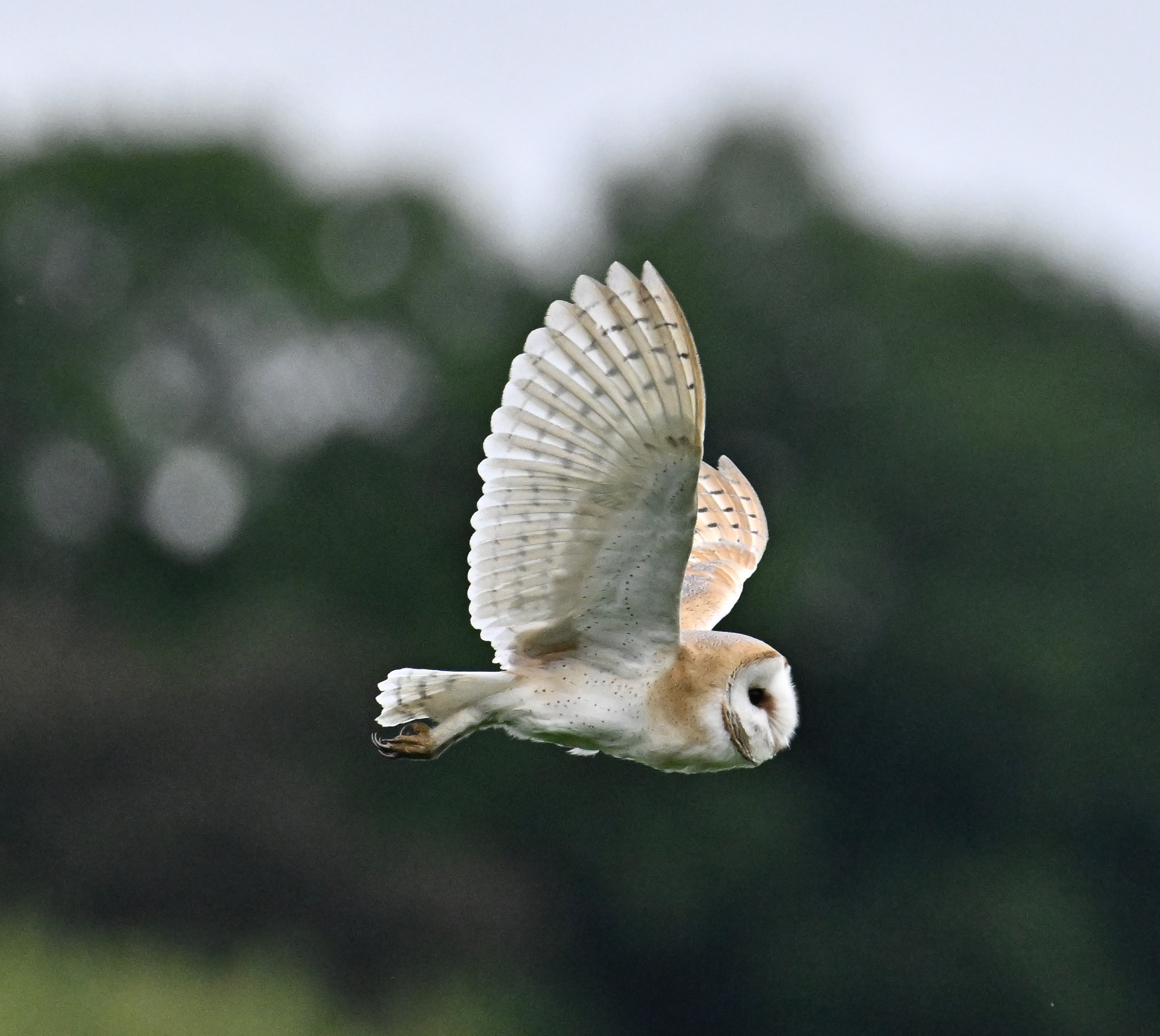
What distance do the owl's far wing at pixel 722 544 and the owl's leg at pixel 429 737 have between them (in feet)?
3.84

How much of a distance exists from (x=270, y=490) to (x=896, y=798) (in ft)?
31.5

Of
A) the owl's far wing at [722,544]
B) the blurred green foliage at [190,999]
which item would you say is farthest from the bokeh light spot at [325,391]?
the owl's far wing at [722,544]

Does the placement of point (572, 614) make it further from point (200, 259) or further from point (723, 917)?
point (200, 259)

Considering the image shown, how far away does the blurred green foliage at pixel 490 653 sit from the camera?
26.3 metres

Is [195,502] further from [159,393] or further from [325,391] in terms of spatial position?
A: [325,391]

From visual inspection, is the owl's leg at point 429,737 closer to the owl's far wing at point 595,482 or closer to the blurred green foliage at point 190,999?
the owl's far wing at point 595,482

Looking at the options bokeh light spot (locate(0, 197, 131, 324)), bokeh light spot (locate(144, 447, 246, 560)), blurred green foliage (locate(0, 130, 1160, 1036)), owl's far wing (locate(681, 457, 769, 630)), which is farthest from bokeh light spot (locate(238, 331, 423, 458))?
owl's far wing (locate(681, 457, 769, 630))

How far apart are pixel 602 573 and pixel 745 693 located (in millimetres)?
582

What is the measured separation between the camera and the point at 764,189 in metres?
38.9

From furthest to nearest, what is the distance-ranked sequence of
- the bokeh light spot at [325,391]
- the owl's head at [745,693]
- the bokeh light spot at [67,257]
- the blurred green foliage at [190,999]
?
1. the bokeh light spot at [67,257]
2. the bokeh light spot at [325,391]
3. the blurred green foliage at [190,999]
4. the owl's head at [745,693]

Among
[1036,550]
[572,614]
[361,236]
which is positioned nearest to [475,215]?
[361,236]

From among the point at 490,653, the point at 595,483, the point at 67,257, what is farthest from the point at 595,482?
the point at 67,257

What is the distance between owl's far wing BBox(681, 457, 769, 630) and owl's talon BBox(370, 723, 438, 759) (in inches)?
50.8

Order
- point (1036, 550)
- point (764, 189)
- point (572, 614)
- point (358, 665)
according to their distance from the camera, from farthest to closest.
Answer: point (764, 189) < point (1036, 550) < point (358, 665) < point (572, 614)
